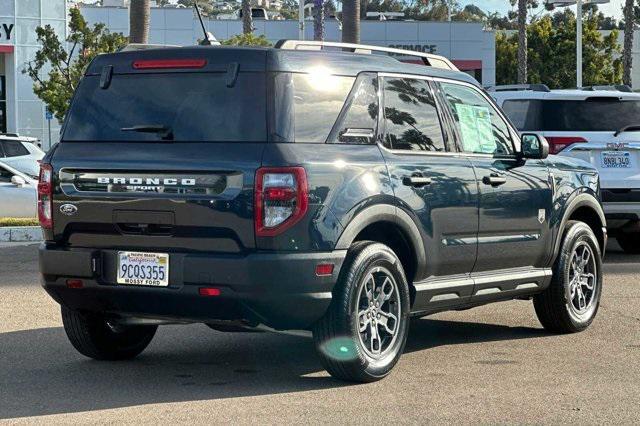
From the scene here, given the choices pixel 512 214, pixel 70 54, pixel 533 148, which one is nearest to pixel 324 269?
pixel 512 214

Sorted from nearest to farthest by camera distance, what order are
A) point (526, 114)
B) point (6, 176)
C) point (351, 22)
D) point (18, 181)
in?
point (526, 114) < point (18, 181) < point (6, 176) < point (351, 22)

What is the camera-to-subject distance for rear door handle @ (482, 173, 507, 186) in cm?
870

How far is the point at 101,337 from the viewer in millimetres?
8414

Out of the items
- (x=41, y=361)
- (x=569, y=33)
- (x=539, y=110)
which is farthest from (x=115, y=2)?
(x=41, y=361)

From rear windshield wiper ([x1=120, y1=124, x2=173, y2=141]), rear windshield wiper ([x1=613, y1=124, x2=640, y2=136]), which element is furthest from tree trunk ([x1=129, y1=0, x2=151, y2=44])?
rear windshield wiper ([x1=120, y1=124, x2=173, y2=141])

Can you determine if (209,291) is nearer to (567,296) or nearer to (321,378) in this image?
(321,378)

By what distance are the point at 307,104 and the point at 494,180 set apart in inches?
72.8

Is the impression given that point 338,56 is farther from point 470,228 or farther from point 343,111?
point 470,228

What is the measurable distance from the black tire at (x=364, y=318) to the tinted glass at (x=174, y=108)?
96 centimetres

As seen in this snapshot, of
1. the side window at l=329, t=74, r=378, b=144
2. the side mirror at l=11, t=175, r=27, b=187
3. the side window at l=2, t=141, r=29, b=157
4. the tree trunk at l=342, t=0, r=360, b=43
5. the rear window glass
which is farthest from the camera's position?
the tree trunk at l=342, t=0, r=360, b=43

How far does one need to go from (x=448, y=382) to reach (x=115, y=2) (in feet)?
184

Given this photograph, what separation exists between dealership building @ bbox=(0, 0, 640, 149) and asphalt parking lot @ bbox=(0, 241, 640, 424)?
40.6m

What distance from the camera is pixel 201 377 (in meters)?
7.95

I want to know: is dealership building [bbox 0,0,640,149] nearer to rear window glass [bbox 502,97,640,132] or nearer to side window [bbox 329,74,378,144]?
rear window glass [bbox 502,97,640,132]
